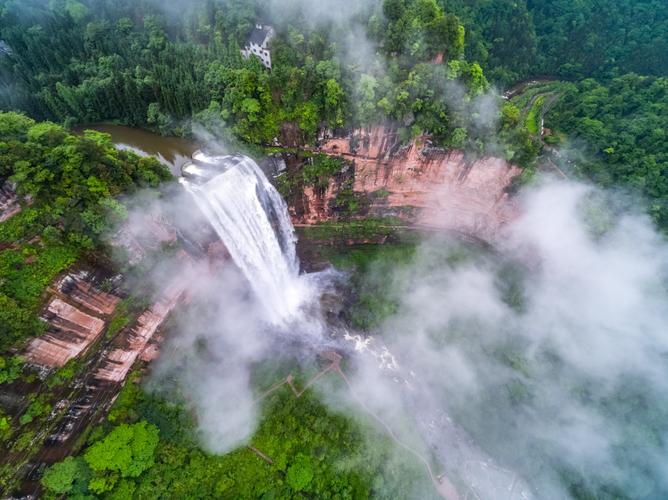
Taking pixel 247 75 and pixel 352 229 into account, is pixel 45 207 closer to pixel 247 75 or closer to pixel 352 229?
pixel 247 75

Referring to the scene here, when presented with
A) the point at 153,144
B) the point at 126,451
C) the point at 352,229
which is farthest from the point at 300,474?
the point at 153,144

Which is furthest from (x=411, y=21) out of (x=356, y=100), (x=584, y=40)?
(x=584, y=40)

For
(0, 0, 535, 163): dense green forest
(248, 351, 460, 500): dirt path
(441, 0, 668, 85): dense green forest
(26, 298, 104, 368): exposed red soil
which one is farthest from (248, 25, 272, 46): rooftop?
(441, 0, 668, 85): dense green forest

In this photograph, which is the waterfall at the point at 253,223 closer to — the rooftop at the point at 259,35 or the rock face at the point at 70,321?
the rock face at the point at 70,321

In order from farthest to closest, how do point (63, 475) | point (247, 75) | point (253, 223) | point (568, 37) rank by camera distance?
point (568, 37) → point (253, 223) → point (247, 75) → point (63, 475)

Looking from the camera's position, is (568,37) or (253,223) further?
(568,37)

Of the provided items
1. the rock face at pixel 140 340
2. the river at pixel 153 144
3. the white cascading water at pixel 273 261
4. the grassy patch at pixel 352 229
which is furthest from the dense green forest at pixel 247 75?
the rock face at pixel 140 340

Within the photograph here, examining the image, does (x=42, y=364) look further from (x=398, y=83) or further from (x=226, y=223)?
(x=398, y=83)
